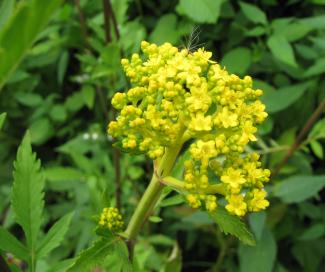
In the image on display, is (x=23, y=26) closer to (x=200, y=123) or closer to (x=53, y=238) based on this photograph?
(x=200, y=123)

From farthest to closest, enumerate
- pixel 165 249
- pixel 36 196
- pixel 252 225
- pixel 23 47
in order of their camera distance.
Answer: pixel 165 249 → pixel 252 225 → pixel 36 196 → pixel 23 47

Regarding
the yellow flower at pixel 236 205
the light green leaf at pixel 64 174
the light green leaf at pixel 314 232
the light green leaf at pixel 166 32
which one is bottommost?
the light green leaf at pixel 314 232

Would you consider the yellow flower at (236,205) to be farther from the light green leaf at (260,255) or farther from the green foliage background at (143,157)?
the light green leaf at (260,255)

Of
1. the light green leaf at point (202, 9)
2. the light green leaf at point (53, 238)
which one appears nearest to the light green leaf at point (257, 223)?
the light green leaf at point (202, 9)

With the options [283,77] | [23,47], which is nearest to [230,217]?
[23,47]

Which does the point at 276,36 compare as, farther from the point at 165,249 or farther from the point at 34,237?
the point at 34,237

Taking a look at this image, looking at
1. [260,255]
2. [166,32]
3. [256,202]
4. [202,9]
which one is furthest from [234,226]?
[166,32]
